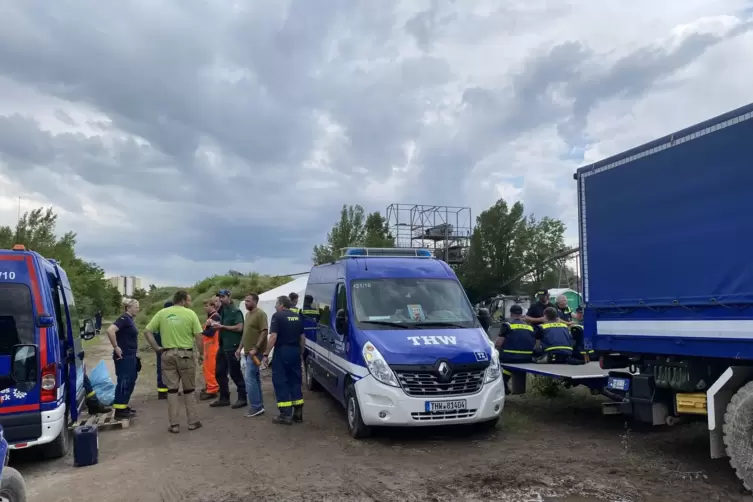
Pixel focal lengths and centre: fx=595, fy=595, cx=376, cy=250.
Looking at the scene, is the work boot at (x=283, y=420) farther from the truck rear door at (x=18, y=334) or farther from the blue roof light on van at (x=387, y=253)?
the truck rear door at (x=18, y=334)

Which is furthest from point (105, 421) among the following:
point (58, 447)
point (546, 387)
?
point (546, 387)

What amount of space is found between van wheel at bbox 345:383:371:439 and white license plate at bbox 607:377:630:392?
3.01 m

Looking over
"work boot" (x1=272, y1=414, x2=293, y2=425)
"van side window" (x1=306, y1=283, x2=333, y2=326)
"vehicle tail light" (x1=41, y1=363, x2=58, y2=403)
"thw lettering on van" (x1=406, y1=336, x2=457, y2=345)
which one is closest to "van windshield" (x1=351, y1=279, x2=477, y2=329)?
"thw lettering on van" (x1=406, y1=336, x2=457, y2=345)

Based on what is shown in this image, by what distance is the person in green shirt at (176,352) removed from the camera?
822cm

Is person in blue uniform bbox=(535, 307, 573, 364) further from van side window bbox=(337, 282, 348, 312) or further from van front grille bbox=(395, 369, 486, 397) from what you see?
van side window bbox=(337, 282, 348, 312)

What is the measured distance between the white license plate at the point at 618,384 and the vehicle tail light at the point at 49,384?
620 centimetres

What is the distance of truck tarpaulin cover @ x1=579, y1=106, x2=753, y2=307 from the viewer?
5.28m

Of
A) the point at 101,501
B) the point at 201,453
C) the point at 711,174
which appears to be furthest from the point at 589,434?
Result: the point at 101,501

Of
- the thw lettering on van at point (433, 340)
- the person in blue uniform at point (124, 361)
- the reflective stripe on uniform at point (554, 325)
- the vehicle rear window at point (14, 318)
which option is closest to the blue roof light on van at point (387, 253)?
the reflective stripe on uniform at point (554, 325)

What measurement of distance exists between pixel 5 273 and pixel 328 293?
4640 mm

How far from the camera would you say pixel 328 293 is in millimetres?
9570

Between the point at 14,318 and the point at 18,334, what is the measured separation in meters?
0.17

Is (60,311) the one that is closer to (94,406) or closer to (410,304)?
(94,406)

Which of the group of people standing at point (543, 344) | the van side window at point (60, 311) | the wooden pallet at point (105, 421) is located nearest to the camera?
the van side window at point (60, 311)
